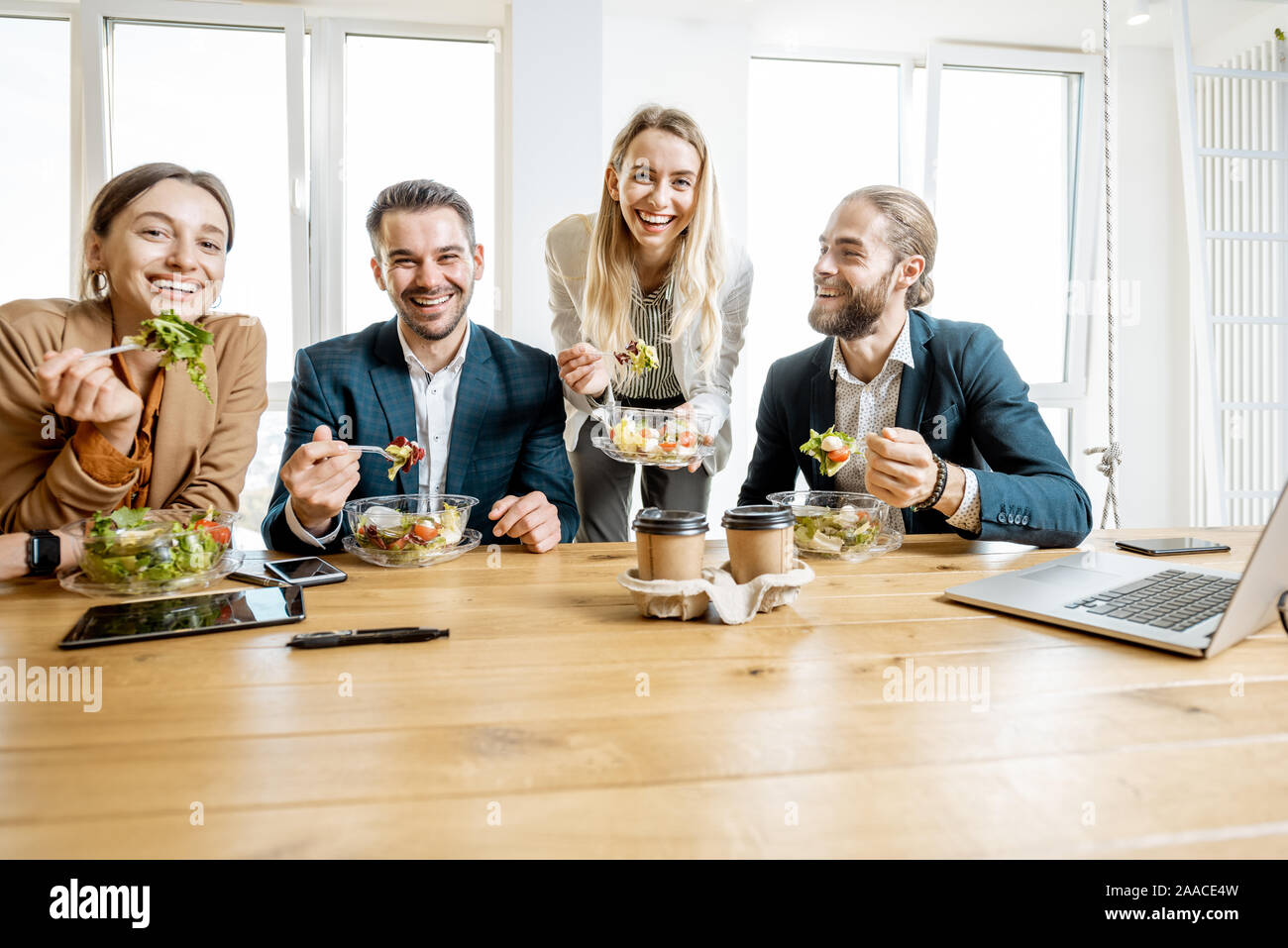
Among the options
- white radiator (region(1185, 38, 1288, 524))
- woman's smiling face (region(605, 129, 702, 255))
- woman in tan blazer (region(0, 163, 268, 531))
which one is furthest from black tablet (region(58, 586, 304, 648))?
white radiator (region(1185, 38, 1288, 524))

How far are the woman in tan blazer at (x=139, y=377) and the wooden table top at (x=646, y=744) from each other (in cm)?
59

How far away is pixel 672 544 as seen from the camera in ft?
3.89

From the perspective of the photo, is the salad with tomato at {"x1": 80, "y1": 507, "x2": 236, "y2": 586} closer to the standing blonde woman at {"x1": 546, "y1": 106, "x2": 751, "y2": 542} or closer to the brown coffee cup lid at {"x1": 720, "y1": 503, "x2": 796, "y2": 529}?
the brown coffee cup lid at {"x1": 720, "y1": 503, "x2": 796, "y2": 529}

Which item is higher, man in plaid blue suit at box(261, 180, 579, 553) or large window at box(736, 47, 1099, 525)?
large window at box(736, 47, 1099, 525)

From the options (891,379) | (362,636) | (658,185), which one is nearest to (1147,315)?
(891,379)

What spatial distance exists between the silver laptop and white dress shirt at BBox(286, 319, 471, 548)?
1.33 m

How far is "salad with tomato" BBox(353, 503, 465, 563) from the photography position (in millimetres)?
1521

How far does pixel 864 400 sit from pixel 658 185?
885mm

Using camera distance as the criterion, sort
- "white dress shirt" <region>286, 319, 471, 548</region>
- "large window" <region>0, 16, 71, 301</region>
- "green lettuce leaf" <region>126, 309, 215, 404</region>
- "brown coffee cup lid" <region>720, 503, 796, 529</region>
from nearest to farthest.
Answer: "brown coffee cup lid" <region>720, 503, 796, 529</region> < "green lettuce leaf" <region>126, 309, 215, 404</region> < "white dress shirt" <region>286, 319, 471, 548</region> < "large window" <region>0, 16, 71, 301</region>
